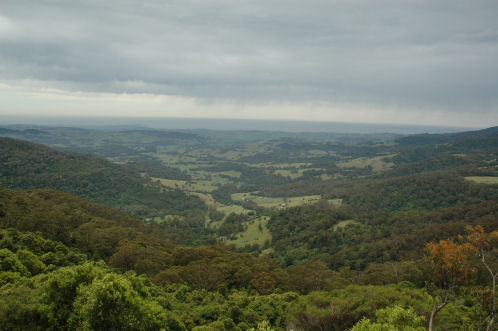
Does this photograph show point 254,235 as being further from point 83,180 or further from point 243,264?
point 83,180

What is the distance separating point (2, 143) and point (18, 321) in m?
204

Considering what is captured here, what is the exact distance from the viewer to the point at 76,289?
1859cm

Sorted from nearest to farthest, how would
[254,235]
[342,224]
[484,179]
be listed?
[342,224] → [254,235] → [484,179]

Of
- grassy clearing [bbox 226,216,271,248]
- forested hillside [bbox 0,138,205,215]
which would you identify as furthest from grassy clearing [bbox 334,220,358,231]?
forested hillside [bbox 0,138,205,215]

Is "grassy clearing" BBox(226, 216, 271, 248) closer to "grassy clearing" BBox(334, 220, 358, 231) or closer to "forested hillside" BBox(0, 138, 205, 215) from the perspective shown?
"grassy clearing" BBox(334, 220, 358, 231)

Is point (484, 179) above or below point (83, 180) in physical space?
above

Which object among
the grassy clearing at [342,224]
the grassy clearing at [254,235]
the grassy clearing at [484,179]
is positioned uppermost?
the grassy clearing at [484,179]

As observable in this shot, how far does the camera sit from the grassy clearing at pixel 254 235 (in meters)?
117

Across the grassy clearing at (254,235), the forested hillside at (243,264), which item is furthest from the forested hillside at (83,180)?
the grassy clearing at (254,235)

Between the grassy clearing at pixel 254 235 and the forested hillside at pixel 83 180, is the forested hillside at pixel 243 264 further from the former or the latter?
the forested hillside at pixel 83 180

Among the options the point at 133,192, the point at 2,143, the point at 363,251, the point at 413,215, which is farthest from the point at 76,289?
the point at 2,143

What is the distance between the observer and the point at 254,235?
124 metres

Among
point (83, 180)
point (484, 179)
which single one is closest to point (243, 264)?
point (83, 180)

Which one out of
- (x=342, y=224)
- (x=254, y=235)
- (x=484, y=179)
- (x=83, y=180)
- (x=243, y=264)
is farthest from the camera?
(x=83, y=180)
